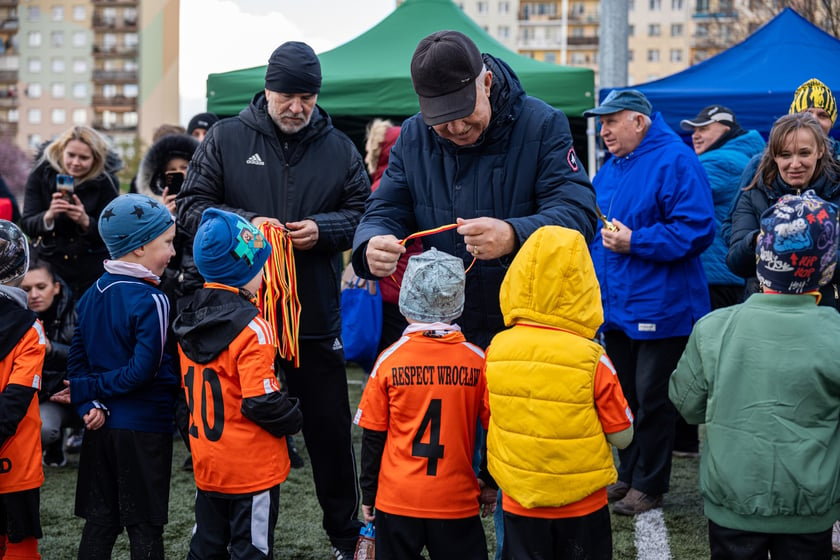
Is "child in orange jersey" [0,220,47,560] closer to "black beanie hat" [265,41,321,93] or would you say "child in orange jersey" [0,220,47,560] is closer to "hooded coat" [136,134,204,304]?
"black beanie hat" [265,41,321,93]

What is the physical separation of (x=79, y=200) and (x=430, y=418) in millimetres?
3443

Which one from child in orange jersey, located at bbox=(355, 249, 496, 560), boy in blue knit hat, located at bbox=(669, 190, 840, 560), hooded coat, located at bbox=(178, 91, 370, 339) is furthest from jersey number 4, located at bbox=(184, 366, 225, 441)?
boy in blue knit hat, located at bbox=(669, 190, 840, 560)

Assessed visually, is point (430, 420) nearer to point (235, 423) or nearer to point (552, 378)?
point (552, 378)

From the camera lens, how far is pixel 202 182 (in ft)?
12.3

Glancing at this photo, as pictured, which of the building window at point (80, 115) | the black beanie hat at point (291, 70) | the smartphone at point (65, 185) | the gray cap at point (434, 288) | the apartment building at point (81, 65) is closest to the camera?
the gray cap at point (434, 288)

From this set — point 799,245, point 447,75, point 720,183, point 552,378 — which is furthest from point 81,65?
point 799,245

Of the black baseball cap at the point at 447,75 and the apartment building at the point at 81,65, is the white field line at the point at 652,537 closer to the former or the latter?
the black baseball cap at the point at 447,75

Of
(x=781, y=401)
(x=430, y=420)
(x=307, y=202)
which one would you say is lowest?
(x=430, y=420)

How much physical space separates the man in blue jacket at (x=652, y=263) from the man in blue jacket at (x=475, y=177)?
1.65 m

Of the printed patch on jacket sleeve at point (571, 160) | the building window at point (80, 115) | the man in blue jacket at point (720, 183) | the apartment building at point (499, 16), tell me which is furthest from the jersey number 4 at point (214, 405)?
the building window at point (80, 115)

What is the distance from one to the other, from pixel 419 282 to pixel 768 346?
A: 3.76ft

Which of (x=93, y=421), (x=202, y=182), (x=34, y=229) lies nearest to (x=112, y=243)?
(x=202, y=182)

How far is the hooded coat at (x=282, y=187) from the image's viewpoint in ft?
12.3

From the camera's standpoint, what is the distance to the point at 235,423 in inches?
124
